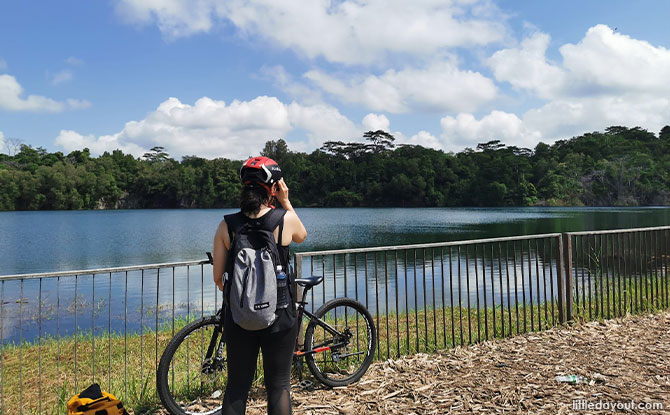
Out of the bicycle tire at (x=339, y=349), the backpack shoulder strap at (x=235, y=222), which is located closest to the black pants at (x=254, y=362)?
the backpack shoulder strap at (x=235, y=222)

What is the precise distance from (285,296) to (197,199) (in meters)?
134

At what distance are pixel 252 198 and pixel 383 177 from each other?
13503cm

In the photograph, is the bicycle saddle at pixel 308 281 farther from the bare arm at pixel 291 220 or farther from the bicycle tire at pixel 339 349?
the bare arm at pixel 291 220

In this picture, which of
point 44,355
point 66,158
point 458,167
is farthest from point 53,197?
point 44,355

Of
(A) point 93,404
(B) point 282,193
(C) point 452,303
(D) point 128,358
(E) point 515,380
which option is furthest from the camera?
(D) point 128,358

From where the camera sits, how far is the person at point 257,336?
263cm

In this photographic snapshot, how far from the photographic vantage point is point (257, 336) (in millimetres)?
2633

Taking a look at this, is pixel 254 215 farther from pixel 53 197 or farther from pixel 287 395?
pixel 53 197

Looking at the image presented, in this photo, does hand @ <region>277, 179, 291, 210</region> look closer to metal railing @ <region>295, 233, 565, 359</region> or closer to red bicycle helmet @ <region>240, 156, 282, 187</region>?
red bicycle helmet @ <region>240, 156, 282, 187</region>

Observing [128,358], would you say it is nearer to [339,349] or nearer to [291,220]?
[339,349]

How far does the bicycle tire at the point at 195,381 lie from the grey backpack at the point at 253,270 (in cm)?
135

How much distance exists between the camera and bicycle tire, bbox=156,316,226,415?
144 inches

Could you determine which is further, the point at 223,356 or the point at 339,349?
the point at 339,349

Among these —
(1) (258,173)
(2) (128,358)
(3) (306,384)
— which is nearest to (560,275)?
(3) (306,384)
